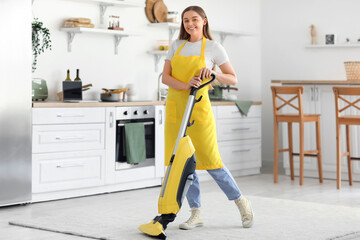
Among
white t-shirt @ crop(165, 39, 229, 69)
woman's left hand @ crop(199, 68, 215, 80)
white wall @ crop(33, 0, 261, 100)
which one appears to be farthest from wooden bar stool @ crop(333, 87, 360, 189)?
woman's left hand @ crop(199, 68, 215, 80)

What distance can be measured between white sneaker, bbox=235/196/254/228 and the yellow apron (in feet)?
0.90

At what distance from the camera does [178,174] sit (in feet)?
11.8

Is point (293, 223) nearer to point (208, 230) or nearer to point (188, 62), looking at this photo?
point (208, 230)

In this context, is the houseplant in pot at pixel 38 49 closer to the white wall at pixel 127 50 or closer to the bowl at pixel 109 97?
the white wall at pixel 127 50

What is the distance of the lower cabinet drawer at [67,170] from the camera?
5137 millimetres

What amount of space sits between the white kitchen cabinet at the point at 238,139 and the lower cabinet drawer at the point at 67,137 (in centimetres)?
135

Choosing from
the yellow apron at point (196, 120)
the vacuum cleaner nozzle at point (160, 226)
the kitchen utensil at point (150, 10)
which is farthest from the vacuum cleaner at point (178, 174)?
the kitchen utensil at point (150, 10)

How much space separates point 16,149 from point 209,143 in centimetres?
176

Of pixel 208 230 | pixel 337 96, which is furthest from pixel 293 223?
pixel 337 96

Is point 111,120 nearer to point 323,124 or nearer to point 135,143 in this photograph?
point 135,143

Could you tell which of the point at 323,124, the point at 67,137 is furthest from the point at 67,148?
the point at 323,124

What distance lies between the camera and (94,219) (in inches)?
172

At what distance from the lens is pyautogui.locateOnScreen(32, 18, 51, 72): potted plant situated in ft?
18.1

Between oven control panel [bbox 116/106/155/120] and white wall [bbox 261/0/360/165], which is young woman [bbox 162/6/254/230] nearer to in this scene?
oven control panel [bbox 116/106/155/120]
